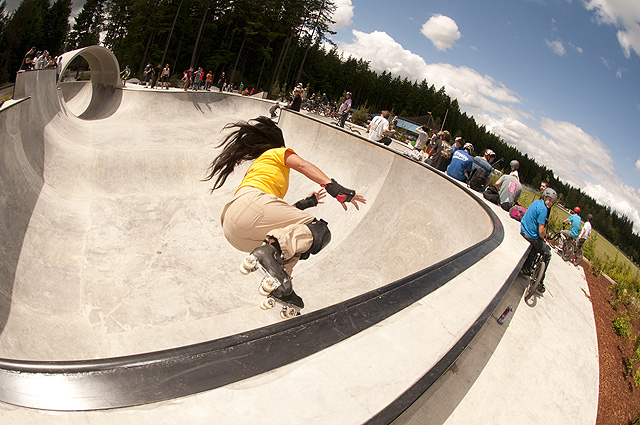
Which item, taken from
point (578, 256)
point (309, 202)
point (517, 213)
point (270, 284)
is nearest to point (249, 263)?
point (270, 284)

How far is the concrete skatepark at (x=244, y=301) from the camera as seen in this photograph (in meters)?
1.32

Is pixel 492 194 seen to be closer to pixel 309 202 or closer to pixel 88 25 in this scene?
pixel 309 202

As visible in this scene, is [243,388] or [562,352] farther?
[562,352]

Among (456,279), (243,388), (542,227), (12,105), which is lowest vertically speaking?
(12,105)

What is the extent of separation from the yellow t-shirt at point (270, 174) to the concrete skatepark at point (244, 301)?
3.99 ft

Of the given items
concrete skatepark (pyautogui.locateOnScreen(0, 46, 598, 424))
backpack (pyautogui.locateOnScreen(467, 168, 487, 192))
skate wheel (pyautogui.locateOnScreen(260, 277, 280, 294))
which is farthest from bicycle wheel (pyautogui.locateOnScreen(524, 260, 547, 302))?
backpack (pyautogui.locateOnScreen(467, 168, 487, 192))

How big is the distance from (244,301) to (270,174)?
401 centimetres

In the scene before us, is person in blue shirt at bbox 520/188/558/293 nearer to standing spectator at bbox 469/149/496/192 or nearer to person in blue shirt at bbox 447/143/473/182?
standing spectator at bbox 469/149/496/192

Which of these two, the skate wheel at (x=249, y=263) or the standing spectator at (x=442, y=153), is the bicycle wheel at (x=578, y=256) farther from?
the skate wheel at (x=249, y=263)

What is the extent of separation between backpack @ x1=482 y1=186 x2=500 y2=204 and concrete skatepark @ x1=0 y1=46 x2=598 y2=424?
179 centimetres

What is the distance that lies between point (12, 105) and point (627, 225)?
510 ft

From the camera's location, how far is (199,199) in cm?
981

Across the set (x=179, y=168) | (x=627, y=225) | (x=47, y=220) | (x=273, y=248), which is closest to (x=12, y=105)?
(x=47, y=220)

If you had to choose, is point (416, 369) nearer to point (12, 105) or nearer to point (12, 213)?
point (12, 213)
